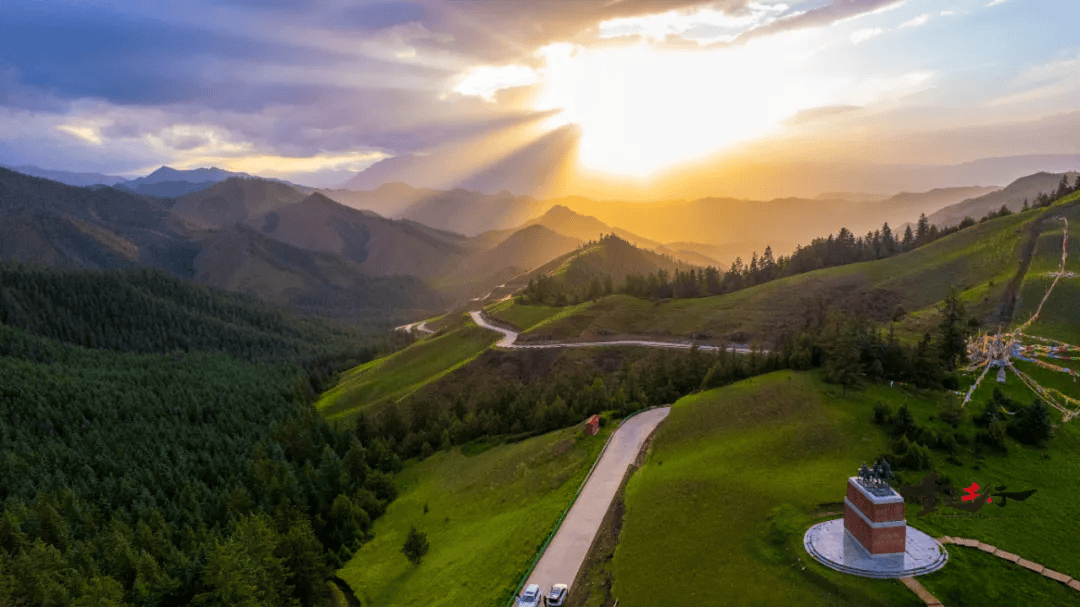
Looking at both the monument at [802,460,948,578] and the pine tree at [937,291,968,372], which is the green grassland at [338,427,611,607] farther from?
the pine tree at [937,291,968,372]

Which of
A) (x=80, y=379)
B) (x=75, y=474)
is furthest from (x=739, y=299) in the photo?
(x=80, y=379)

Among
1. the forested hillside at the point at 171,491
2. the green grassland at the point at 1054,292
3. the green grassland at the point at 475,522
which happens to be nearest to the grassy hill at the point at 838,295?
the green grassland at the point at 1054,292

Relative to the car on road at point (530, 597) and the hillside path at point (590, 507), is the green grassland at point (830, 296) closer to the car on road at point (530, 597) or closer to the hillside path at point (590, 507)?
the hillside path at point (590, 507)

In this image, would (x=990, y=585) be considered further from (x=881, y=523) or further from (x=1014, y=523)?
(x=1014, y=523)

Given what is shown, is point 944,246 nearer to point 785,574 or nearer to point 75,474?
point 785,574

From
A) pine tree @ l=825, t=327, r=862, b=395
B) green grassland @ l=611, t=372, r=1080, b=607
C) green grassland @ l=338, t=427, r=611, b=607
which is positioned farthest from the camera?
pine tree @ l=825, t=327, r=862, b=395

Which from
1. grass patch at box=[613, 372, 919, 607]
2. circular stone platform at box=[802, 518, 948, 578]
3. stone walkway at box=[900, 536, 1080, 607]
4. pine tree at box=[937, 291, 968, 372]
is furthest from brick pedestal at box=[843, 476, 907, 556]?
pine tree at box=[937, 291, 968, 372]

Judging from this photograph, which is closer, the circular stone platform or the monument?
the circular stone platform
